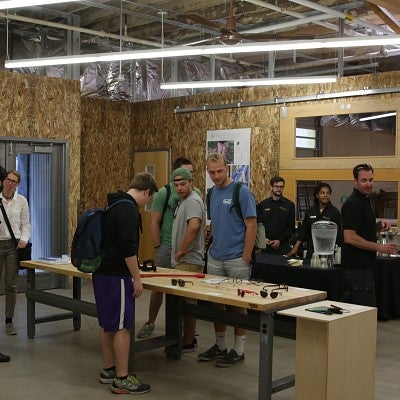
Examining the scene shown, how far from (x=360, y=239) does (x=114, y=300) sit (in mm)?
2017

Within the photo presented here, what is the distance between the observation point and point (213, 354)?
563 cm

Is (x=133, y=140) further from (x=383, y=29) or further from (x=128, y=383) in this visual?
(x=128, y=383)

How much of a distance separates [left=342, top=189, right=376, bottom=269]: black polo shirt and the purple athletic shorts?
6.07 feet

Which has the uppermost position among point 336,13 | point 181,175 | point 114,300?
point 336,13

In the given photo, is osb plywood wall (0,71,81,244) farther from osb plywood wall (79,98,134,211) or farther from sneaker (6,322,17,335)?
sneaker (6,322,17,335)

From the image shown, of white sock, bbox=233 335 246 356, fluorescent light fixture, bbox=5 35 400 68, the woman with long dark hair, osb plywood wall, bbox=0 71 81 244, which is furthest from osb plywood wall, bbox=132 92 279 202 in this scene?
white sock, bbox=233 335 246 356

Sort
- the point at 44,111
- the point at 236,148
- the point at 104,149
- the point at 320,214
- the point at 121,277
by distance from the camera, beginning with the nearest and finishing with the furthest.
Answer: the point at 121,277, the point at 320,214, the point at 44,111, the point at 236,148, the point at 104,149

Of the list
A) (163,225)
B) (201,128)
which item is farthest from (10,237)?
(201,128)

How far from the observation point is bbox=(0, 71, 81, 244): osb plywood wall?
885 centimetres

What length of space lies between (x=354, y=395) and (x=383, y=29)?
670 centimetres

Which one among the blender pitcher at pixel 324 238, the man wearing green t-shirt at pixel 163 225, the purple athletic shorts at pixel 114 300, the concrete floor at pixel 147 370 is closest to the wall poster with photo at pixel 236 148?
the blender pitcher at pixel 324 238

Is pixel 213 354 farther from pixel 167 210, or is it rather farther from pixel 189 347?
pixel 167 210

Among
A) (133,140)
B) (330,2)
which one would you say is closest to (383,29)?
(330,2)

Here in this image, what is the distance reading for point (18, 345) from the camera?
6.14 m
